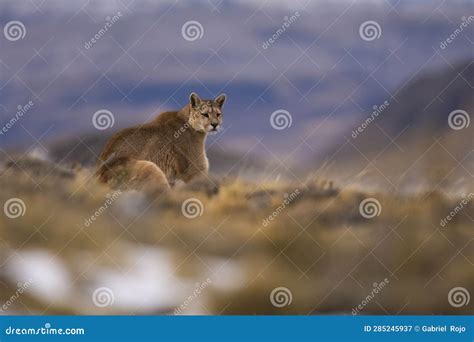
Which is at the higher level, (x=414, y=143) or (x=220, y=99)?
(x=220, y=99)

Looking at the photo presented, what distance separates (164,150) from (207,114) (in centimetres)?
61

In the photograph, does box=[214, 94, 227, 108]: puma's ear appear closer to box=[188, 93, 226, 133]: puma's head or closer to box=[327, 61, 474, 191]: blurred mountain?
box=[188, 93, 226, 133]: puma's head

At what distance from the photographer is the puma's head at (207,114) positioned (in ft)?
28.0

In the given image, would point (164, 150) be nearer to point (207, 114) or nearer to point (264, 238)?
point (207, 114)

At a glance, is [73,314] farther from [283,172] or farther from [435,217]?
[435,217]

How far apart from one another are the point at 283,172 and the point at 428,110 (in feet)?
5.64

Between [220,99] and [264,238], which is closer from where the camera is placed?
[264,238]

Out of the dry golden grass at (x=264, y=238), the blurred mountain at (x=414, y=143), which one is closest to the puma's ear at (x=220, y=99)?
the dry golden grass at (x=264, y=238)

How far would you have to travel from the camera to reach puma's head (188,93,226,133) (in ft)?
28.0

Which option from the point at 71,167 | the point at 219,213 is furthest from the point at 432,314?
the point at 71,167

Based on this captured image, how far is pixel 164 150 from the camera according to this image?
338 inches

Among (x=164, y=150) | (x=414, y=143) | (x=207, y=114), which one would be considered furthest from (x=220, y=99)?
(x=414, y=143)

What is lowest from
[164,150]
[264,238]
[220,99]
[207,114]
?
[264,238]

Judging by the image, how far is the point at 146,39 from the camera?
8.52 m
